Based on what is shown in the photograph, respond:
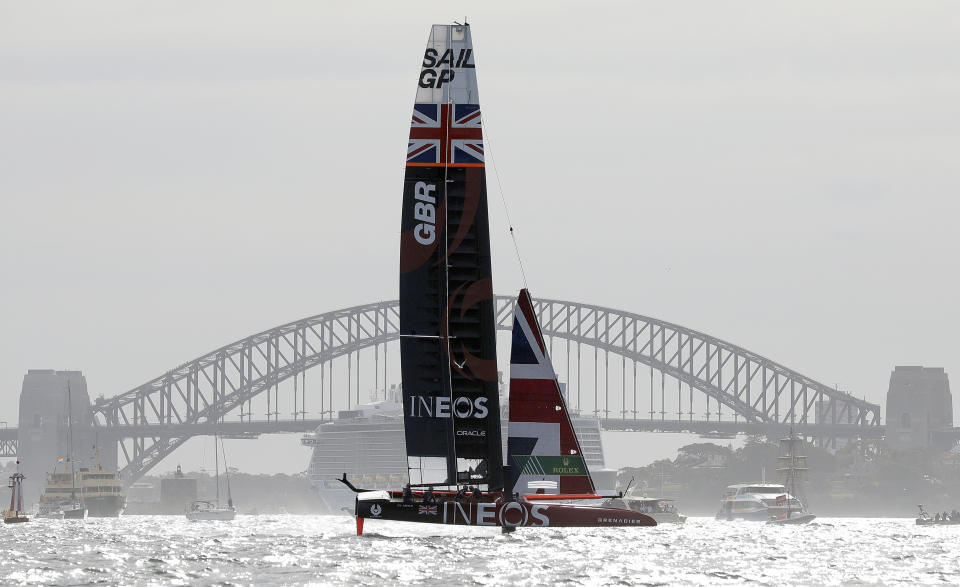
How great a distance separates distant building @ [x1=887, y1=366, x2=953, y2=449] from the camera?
570 feet

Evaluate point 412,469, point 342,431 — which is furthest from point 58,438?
point 412,469

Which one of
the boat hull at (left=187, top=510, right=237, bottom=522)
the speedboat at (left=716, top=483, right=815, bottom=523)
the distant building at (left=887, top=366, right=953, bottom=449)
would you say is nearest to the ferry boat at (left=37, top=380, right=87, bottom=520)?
the boat hull at (left=187, top=510, right=237, bottom=522)

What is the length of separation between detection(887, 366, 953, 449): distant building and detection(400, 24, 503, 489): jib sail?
449 feet

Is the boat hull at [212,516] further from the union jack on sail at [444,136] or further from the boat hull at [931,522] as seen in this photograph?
the union jack on sail at [444,136]

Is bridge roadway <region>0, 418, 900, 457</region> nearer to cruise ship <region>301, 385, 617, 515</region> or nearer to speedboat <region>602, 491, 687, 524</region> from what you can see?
cruise ship <region>301, 385, 617, 515</region>

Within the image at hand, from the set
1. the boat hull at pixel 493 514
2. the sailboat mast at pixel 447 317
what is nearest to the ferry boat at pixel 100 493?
the sailboat mast at pixel 447 317

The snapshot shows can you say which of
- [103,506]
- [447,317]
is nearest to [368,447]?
[103,506]

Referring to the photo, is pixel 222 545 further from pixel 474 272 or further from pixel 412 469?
pixel 474 272

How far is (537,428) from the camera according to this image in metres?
46.6

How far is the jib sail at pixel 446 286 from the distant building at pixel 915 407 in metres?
137

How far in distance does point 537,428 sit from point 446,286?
561 cm

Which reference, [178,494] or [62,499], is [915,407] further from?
[62,499]

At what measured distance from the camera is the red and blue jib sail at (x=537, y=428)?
4594 centimetres

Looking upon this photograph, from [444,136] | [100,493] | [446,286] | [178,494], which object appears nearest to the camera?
[446,286]
